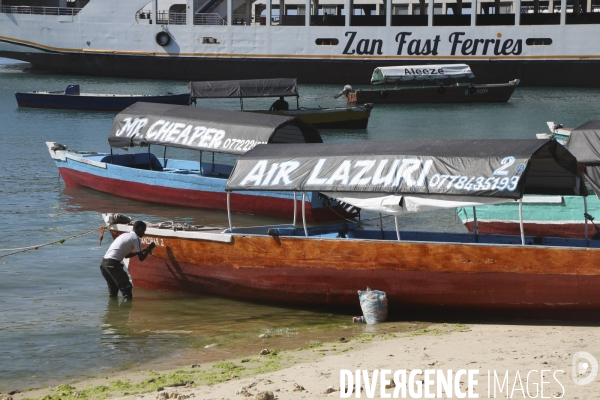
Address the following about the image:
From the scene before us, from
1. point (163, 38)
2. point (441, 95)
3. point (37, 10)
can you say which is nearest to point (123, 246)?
point (441, 95)

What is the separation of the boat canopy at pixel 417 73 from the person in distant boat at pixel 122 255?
30162 millimetres

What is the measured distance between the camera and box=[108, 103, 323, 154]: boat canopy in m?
17.6

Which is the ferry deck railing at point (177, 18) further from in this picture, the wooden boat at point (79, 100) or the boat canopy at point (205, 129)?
the boat canopy at point (205, 129)

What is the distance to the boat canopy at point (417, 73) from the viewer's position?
41.6 metres

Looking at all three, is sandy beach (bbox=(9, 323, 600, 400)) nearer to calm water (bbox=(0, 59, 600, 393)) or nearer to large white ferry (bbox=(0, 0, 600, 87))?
calm water (bbox=(0, 59, 600, 393))

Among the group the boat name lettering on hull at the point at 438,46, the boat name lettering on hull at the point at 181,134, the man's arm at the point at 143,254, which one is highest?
the boat name lettering on hull at the point at 438,46

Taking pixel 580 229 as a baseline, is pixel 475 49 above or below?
above

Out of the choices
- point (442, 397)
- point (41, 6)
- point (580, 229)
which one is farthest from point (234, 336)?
point (41, 6)

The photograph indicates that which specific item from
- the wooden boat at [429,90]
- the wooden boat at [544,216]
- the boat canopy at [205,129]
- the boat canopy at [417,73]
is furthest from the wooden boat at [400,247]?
the boat canopy at [417,73]

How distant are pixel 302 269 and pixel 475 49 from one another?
4194 cm

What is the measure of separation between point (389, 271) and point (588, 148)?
524cm

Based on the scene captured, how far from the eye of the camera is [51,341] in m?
10.8

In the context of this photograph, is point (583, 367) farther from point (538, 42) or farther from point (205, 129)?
point (538, 42)

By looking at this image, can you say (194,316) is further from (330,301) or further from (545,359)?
(545,359)
